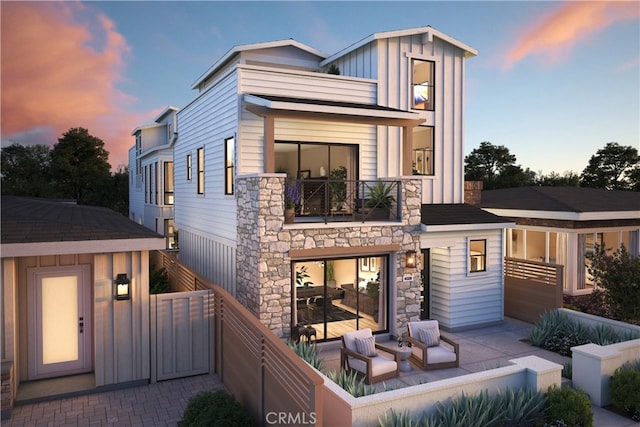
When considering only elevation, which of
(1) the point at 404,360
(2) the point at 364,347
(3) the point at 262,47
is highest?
(3) the point at 262,47

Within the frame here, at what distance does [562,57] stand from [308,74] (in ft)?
52.5

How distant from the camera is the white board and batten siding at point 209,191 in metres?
12.0

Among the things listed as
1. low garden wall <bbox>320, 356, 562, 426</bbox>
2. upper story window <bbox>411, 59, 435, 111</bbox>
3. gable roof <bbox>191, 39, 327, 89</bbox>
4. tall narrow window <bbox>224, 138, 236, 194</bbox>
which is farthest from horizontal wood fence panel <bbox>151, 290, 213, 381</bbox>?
upper story window <bbox>411, 59, 435, 111</bbox>

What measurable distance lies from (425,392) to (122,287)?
215 inches

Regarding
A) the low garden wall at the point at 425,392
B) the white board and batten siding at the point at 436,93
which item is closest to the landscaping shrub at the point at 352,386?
the low garden wall at the point at 425,392

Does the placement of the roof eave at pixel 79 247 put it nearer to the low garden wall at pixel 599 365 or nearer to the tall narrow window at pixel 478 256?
the low garden wall at pixel 599 365

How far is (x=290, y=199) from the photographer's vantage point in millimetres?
10547

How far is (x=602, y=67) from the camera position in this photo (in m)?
22.3

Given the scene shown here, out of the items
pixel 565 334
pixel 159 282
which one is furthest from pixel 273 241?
pixel 565 334

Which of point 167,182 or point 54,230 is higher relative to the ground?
point 167,182

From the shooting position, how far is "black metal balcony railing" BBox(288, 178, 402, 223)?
37.5 feet

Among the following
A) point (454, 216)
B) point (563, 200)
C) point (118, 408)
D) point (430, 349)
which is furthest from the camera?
point (563, 200)

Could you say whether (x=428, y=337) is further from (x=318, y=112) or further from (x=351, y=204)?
(x=318, y=112)

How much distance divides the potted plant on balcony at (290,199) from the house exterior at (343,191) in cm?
5
